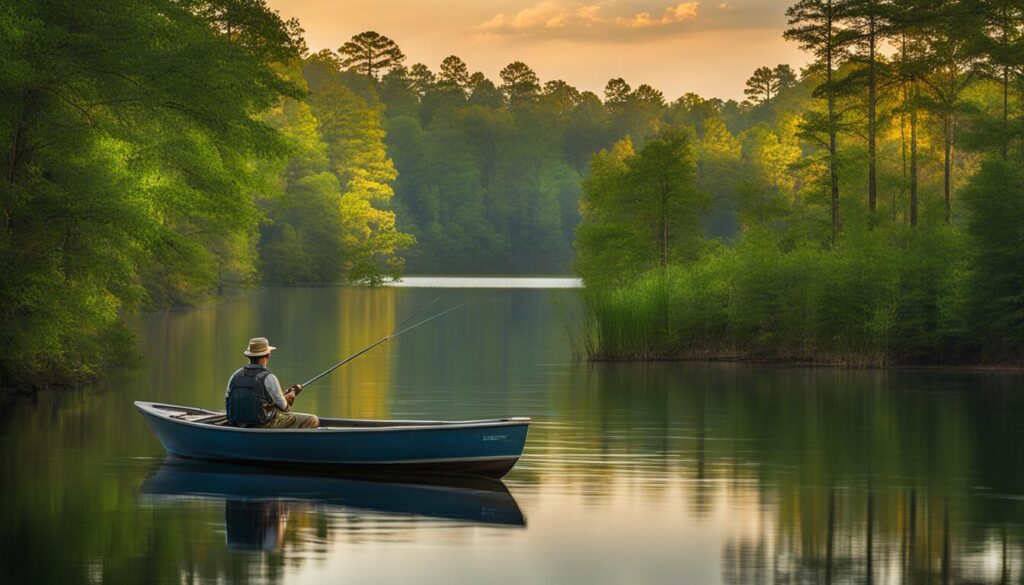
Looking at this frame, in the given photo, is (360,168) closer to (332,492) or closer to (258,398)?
(258,398)

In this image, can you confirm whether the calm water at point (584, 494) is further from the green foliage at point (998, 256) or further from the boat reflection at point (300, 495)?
the green foliage at point (998, 256)

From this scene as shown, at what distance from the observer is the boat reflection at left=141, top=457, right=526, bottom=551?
16078 millimetres

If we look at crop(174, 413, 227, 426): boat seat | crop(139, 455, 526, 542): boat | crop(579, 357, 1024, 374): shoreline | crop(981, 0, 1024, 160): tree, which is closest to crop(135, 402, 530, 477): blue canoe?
crop(139, 455, 526, 542): boat

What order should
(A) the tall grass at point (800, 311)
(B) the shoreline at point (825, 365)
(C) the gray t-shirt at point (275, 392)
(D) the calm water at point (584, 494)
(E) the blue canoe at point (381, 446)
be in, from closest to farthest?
(D) the calm water at point (584, 494)
(E) the blue canoe at point (381, 446)
(C) the gray t-shirt at point (275, 392)
(B) the shoreline at point (825, 365)
(A) the tall grass at point (800, 311)

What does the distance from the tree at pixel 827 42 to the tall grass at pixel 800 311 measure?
348 inches

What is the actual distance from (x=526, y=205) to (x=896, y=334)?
125 m

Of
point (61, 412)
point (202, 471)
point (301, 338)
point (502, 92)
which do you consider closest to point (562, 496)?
point (202, 471)

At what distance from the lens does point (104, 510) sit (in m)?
16.7

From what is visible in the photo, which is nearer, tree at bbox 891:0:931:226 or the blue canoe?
the blue canoe

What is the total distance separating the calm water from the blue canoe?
0.38 meters

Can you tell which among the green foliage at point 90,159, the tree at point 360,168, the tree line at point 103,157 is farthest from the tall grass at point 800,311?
the tree at point 360,168

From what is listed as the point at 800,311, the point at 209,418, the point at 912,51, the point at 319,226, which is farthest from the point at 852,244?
the point at 319,226

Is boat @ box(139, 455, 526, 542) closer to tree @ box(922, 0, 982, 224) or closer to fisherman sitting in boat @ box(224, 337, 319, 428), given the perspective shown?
fisherman sitting in boat @ box(224, 337, 319, 428)

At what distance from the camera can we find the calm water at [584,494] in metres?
13.7
